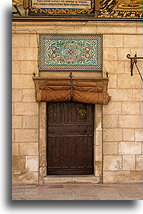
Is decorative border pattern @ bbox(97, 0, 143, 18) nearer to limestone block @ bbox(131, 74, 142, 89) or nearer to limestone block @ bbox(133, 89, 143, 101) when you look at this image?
limestone block @ bbox(131, 74, 142, 89)

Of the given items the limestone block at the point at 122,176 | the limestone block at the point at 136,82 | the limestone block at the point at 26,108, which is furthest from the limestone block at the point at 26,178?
the limestone block at the point at 136,82

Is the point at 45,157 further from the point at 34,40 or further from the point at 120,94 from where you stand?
the point at 34,40

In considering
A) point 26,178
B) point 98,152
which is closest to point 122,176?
point 98,152

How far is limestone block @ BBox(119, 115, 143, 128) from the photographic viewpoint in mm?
5980

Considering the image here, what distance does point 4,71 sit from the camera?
2859mm

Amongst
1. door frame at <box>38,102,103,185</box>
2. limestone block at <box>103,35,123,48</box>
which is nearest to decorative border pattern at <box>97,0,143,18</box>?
limestone block at <box>103,35,123,48</box>

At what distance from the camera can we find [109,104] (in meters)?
5.96

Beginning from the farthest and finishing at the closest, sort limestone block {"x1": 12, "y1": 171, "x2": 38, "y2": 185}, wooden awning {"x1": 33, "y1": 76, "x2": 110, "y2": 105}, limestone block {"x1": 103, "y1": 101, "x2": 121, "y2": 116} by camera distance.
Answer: limestone block {"x1": 103, "y1": 101, "x2": 121, "y2": 116} → limestone block {"x1": 12, "y1": 171, "x2": 38, "y2": 185} → wooden awning {"x1": 33, "y1": 76, "x2": 110, "y2": 105}

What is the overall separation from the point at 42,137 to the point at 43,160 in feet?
1.61

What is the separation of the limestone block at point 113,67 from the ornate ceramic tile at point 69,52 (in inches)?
5.2

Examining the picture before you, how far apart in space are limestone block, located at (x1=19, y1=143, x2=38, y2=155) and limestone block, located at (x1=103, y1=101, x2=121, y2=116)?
165cm

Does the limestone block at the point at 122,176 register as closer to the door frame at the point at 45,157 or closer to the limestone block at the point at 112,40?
the door frame at the point at 45,157

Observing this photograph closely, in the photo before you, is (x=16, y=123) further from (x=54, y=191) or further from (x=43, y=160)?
(x=54, y=191)

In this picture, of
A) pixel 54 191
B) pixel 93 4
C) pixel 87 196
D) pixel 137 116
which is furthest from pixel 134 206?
pixel 93 4
